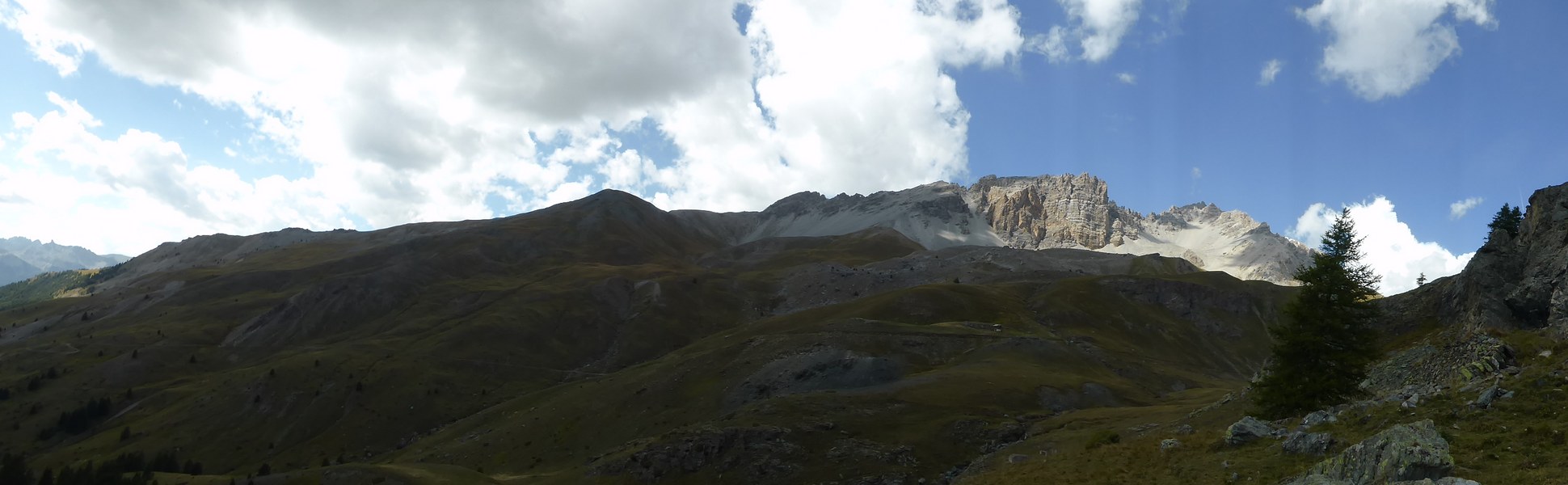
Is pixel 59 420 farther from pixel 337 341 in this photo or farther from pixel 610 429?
pixel 610 429

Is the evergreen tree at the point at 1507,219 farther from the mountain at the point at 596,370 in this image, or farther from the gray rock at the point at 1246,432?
the gray rock at the point at 1246,432

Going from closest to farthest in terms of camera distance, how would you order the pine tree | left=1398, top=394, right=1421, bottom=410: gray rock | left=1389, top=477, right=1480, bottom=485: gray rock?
left=1389, top=477, right=1480, bottom=485: gray rock, left=1398, top=394, right=1421, bottom=410: gray rock, the pine tree

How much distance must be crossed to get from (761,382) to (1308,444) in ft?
201

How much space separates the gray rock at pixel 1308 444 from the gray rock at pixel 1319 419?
6.57 ft

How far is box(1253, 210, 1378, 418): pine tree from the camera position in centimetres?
4134

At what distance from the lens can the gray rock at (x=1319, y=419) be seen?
30547 mm

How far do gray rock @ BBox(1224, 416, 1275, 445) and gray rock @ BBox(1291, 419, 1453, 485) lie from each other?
8.21m

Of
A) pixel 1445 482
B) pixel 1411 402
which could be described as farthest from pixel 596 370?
pixel 1445 482

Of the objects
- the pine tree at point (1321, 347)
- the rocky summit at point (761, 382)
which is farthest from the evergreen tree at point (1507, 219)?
the pine tree at point (1321, 347)

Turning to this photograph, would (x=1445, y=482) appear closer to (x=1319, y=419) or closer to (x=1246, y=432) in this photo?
(x=1319, y=419)

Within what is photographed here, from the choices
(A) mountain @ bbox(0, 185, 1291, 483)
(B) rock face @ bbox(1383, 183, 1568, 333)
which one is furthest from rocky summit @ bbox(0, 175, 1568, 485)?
(A) mountain @ bbox(0, 185, 1291, 483)

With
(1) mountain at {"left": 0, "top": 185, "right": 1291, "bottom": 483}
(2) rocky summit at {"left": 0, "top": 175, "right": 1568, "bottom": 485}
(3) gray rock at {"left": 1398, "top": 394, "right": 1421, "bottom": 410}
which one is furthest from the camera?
(1) mountain at {"left": 0, "top": 185, "right": 1291, "bottom": 483}

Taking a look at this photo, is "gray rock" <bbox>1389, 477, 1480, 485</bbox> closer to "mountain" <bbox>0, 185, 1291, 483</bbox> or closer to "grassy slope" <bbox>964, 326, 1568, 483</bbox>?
"grassy slope" <bbox>964, 326, 1568, 483</bbox>

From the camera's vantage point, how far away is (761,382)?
84.9 meters
